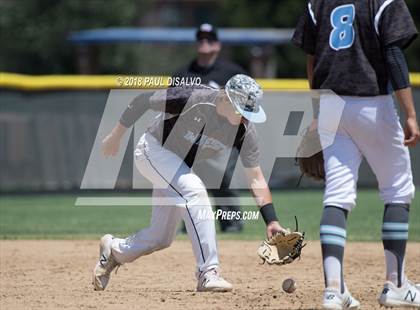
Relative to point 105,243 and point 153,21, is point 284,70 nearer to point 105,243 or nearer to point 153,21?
point 153,21

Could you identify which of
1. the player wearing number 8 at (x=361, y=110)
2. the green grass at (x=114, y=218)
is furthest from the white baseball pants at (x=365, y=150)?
the green grass at (x=114, y=218)

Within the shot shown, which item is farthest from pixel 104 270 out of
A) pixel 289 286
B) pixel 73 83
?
pixel 73 83

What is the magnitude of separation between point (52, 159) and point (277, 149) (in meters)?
4.30

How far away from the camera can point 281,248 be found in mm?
6262

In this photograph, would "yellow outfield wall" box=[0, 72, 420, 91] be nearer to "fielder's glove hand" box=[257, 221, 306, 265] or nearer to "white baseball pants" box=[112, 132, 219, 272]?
"white baseball pants" box=[112, 132, 219, 272]

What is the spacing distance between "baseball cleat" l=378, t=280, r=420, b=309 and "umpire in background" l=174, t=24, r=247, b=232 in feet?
16.5

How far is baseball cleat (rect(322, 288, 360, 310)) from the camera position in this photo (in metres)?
5.27

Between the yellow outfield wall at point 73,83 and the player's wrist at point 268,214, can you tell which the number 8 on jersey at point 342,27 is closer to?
the player's wrist at point 268,214

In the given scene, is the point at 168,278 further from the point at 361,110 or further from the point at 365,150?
the point at 361,110

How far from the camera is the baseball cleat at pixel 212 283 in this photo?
6.25 metres

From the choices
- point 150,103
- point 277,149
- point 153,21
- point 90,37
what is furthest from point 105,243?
point 153,21

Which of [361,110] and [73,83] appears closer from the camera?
[361,110]

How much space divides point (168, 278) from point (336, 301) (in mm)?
2596

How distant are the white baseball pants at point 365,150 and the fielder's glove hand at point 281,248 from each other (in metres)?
0.75
